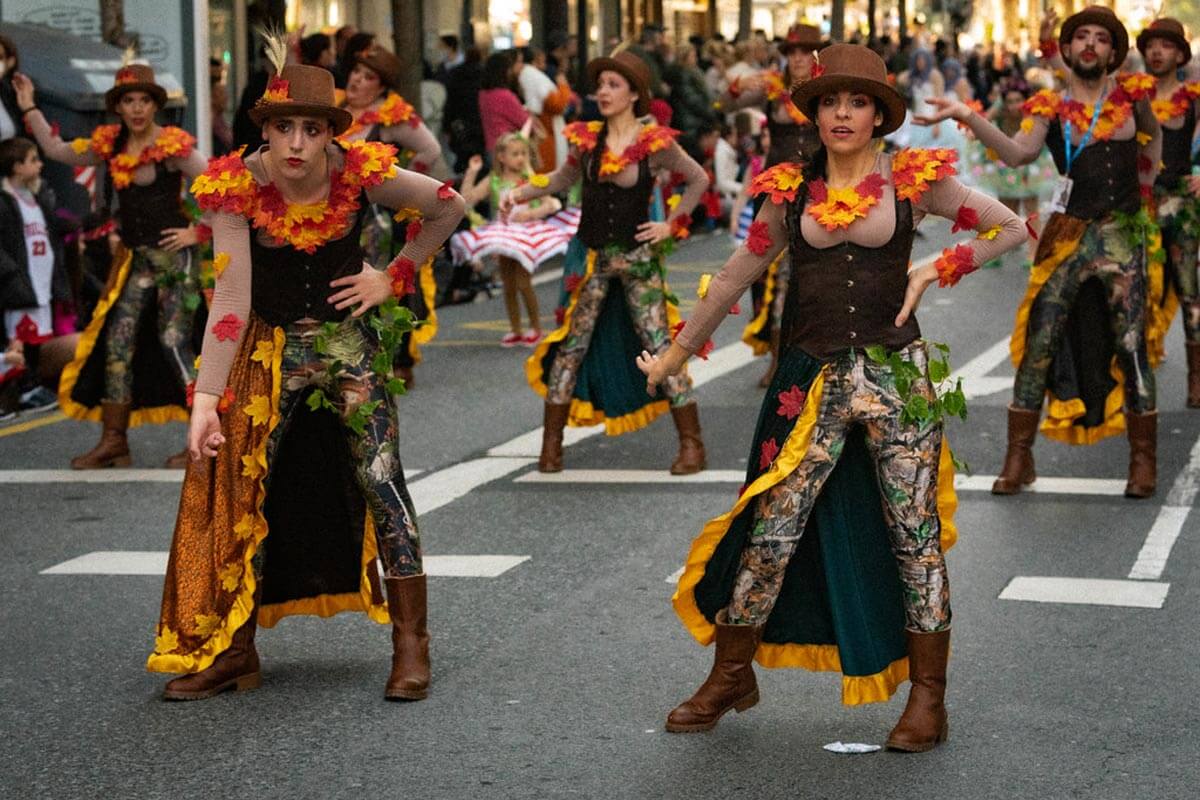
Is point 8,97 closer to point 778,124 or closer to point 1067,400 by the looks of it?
point 778,124

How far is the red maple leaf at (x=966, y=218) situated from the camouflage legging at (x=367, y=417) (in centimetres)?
175

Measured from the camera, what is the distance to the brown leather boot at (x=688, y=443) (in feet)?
34.5

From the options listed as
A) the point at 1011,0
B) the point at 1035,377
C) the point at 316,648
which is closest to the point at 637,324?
the point at 1035,377

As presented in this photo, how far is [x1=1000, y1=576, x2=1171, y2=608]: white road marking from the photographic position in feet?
25.5

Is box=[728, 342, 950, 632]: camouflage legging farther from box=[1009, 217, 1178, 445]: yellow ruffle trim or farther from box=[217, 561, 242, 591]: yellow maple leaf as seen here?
box=[1009, 217, 1178, 445]: yellow ruffle trim

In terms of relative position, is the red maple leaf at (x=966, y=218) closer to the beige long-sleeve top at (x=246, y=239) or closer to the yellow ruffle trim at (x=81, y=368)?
the beige long-sleeve top at (x=246, y=239)

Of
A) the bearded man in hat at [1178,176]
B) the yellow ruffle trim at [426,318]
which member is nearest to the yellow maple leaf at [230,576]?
the bearded man in hat at [1178,176]

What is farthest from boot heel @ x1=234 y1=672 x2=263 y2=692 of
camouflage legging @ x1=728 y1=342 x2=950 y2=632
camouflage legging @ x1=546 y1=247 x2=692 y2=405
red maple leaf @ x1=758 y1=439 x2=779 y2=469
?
camouflage legging @ x1=546 y1=247 x2=692 y2=405

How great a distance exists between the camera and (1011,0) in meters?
83.1

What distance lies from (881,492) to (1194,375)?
6.83 meters

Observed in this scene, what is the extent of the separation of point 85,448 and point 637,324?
301cm

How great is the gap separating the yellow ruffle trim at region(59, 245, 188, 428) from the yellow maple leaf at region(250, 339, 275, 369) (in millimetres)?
4520

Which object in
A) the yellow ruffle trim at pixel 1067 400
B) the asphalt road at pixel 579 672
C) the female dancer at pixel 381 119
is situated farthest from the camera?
the female dancer at pixel 381 119

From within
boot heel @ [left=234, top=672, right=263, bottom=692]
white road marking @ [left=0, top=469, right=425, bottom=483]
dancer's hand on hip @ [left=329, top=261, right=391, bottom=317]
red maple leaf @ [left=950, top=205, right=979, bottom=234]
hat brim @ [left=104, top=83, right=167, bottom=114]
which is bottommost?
boot heel @ [left=234, top=672, right=263, bottom=692]
